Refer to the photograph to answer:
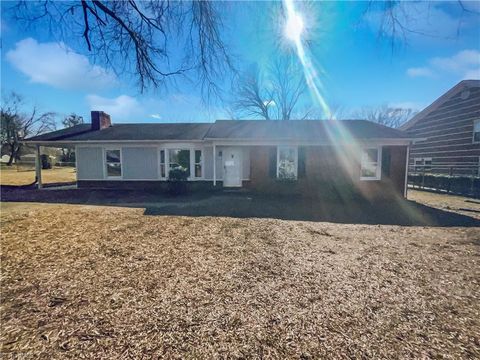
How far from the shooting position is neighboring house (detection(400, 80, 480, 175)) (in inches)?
599

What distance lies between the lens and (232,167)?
13.7m

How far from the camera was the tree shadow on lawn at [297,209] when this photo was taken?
823 centimetres

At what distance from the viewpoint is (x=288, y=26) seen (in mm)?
4117

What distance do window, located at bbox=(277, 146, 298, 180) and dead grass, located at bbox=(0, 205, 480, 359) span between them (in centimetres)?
630

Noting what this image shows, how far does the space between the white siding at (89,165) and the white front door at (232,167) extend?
24.3 feet

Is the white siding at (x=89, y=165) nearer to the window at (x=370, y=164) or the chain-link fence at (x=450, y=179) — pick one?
the window at (x=370, y=164)

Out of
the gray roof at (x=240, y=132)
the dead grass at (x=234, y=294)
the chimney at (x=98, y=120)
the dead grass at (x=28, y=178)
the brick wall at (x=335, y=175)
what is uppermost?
the chimney at (x=98, y=120)

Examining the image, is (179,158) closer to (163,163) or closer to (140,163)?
(163,163)

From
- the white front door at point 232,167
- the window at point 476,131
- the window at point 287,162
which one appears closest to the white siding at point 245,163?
the white front door at point 232,167

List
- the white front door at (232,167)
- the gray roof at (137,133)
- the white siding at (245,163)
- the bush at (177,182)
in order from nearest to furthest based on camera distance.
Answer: the bush at (177,182) < the white siding at (245,163) < the white front door at (232,167) < the gray roof at (137,133)

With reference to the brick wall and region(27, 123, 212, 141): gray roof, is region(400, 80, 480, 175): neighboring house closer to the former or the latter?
the brick wall

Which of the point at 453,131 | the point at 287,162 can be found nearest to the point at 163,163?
the point at 287,162

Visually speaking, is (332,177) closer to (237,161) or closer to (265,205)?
(265,205)

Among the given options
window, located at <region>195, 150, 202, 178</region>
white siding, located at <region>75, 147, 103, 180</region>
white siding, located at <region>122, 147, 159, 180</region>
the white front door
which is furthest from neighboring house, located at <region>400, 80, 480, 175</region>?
white siding, located at <region>75, 147, 103, 180</region>
